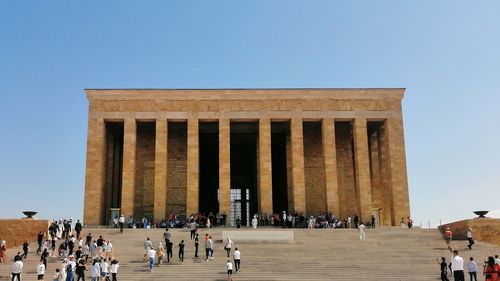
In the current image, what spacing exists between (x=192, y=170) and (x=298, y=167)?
6.60m

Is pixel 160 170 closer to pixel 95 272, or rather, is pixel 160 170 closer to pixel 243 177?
pixel 243 177

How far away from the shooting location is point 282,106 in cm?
3466

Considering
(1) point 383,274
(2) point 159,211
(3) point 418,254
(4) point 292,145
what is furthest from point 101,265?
(4) point 292,145

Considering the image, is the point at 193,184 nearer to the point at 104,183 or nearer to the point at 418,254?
the point at 104,183

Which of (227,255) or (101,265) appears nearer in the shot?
(101,265)

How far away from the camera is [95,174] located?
3309 centimetres

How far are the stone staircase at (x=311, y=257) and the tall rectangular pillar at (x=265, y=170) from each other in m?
6.58

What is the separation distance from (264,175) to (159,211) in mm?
6785

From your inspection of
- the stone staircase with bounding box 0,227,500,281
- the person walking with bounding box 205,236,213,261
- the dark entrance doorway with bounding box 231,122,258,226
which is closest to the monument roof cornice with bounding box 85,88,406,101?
the dark entrance doorway with bounding box 231,122,258,226

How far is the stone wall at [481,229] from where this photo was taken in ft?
83.7

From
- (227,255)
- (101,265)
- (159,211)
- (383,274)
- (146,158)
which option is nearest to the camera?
(101,265)

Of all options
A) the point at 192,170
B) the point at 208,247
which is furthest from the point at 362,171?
the point at 208,247

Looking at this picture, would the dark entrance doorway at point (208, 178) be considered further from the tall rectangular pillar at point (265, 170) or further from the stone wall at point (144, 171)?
the tall rectangular pillar at point (265, 170)

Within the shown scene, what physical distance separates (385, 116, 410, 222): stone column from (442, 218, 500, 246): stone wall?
23.5 ft
